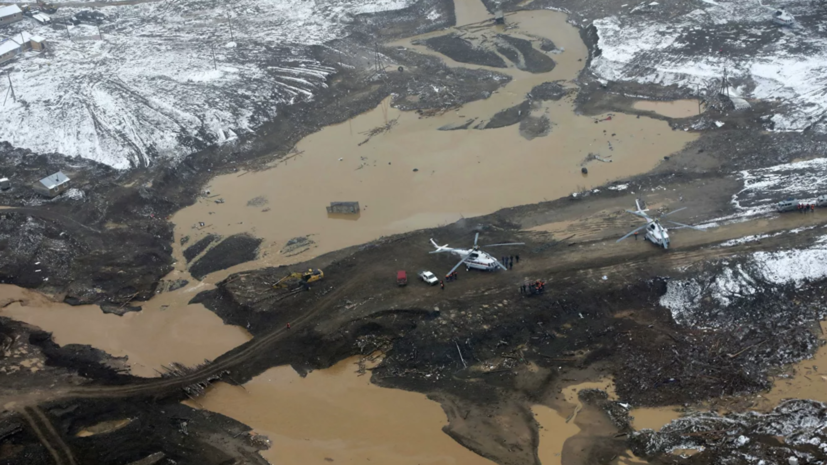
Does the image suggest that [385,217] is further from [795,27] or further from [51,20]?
[51,20]

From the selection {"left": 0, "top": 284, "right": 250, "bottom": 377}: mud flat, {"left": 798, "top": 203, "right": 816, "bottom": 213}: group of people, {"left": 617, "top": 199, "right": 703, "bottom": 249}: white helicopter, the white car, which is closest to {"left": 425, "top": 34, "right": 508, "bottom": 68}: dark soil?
{"left": 617, "top": 199, "right": 703, "bottom": 249}: white helicopter

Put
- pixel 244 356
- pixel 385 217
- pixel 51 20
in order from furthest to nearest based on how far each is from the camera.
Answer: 1. pixel 51 20
2. pixel 385 217
3. pixel 244 356

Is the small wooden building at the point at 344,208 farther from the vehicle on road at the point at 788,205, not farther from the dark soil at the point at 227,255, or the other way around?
the vehicle on road at the point at 788,205

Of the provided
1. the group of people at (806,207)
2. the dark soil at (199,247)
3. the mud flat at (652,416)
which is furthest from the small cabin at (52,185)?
the group of people at (806,207)

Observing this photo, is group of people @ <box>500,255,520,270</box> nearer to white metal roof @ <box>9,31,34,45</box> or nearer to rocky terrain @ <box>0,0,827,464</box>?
rocky terrain @ <box>0,0,827,464</box>

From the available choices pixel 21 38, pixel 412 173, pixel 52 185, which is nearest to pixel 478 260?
pixel 412 173

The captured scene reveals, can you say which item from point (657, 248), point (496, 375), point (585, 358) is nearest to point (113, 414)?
point (496, 375)
